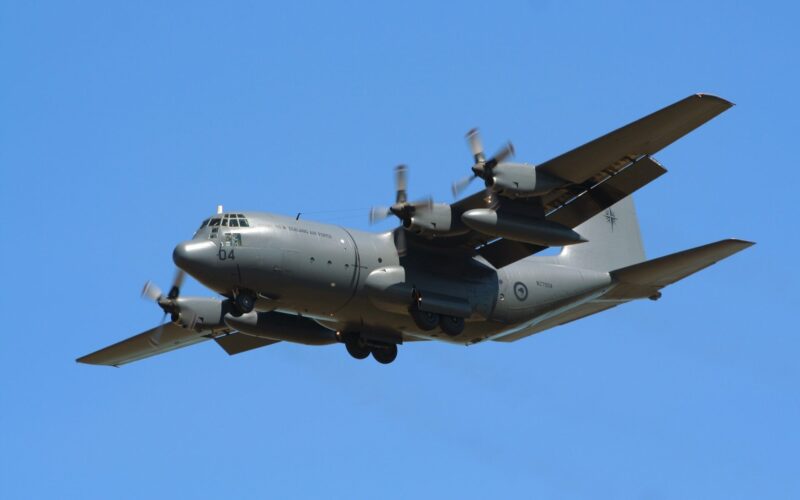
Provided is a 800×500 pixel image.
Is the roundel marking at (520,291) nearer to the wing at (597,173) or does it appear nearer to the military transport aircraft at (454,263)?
the military transport aircraft at (454,263)

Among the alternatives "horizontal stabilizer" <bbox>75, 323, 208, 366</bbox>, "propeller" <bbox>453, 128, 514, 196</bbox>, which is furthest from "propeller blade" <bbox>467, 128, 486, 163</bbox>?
"horizontal stabilizer" <bbox>75, 323, 208, 366</bbox>

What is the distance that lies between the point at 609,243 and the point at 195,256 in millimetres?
11051

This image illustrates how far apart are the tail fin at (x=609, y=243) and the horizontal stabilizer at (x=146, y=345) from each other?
9510 mm

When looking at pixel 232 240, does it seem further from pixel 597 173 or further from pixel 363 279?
pixel 597 173

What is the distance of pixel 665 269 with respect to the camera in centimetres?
3152

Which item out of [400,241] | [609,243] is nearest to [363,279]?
[400,241]

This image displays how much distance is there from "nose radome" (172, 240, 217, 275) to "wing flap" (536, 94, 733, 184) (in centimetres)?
706

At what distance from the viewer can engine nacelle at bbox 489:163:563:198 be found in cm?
2869

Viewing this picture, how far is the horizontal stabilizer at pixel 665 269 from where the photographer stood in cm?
3017

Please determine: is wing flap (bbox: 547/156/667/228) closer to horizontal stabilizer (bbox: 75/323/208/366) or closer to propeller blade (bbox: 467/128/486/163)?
propeller blade (bbox: 467/128/486/163)

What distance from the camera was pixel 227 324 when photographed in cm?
3209

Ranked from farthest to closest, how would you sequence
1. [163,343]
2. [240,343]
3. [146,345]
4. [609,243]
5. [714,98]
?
[163,343], [146,345], [240,343], [609,243], [714,98]

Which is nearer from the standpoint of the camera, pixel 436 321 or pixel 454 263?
pixel 436 321

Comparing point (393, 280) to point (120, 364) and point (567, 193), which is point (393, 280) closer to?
point (567, 193)
